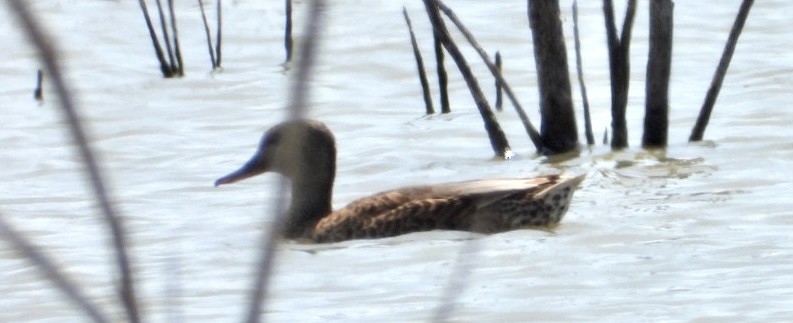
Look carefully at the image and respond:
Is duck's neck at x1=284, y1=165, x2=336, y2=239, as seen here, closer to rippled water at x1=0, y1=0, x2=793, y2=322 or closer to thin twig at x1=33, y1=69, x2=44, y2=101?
rippled water at x1=0, y1=0, x2=793, y2=322

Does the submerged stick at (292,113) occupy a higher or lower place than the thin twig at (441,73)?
higher

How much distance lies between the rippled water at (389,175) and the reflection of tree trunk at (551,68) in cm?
23

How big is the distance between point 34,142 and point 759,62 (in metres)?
4.40

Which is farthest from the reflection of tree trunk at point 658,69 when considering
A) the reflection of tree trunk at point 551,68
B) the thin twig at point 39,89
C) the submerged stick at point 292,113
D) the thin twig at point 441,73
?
the submerged stick at point 292,113

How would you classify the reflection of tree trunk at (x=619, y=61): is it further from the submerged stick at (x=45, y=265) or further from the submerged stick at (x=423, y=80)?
the submerged stick at (x=45, y=265)

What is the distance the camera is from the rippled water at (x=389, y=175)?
18.6 feet

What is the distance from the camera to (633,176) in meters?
7.82

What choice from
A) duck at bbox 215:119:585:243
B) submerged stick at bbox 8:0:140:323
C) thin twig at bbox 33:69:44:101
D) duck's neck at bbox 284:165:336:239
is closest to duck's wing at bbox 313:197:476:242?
duck at bbox 215:119:585:243

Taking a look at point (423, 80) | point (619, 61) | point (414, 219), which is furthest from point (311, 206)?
point (423, 80)

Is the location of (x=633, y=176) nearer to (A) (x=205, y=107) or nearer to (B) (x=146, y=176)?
(B) (x=146, y=176)

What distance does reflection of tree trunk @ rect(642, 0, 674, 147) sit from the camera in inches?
296

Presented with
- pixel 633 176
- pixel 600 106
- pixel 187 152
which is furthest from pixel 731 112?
pixel 187 152

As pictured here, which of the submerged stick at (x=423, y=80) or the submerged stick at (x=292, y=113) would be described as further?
the submerged stick at (x=423, y=80)

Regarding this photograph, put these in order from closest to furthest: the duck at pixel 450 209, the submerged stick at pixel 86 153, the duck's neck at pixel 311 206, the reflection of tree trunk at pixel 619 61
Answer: the submerged stick at pixel 86 153, the duck at pixel 450 209, the duck's neck at pixel 311 206, the reflection of tree trunk at pixel 619 61
